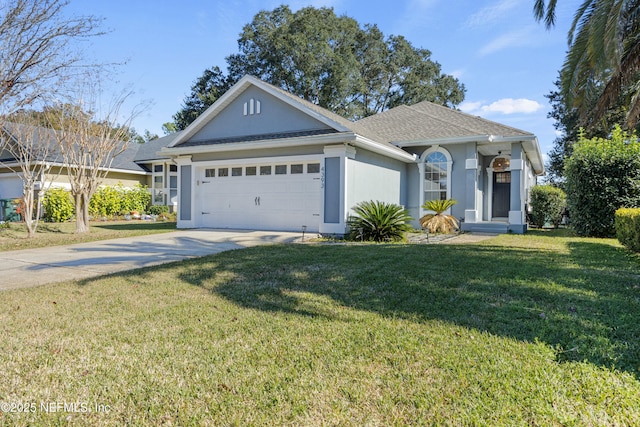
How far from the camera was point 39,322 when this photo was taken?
3.74 m

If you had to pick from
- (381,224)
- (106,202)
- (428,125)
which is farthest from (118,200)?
(428,125)

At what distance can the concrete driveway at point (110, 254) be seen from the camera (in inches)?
237

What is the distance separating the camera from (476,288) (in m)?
4.83

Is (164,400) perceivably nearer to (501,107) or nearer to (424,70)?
(424,70)

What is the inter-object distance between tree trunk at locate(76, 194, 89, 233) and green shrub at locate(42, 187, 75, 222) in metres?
5.30

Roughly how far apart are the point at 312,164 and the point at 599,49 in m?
7.46

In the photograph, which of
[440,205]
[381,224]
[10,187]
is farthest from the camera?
[10,187]

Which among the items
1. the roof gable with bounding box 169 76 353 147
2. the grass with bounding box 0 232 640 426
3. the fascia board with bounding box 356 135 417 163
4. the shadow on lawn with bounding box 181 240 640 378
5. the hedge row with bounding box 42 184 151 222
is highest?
the roof gable with bounding box 169 76 353 147

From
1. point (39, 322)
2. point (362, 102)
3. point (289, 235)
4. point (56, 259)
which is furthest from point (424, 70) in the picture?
point (39, 322)

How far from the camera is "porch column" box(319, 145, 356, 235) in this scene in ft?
36.1

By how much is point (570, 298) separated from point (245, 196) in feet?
33.9

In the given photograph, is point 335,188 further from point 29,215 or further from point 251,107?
point 29,215

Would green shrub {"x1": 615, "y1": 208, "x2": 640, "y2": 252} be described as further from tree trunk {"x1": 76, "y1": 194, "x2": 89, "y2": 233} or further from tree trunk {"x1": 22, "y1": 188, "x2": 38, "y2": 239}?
tree trunk {"x1": 22, "y1": 188, "x2": 38, "y2": 239}

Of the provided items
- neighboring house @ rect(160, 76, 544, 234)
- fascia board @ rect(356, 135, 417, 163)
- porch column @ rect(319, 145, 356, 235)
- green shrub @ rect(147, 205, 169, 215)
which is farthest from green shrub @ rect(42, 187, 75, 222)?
fascia board @ rect(356, 135, 417, 163)
